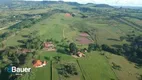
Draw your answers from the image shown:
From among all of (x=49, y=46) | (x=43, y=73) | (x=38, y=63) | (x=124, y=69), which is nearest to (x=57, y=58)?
(x=38, y=63)

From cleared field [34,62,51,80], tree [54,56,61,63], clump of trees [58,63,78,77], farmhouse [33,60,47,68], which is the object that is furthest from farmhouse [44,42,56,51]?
cleared field [34,62,51,80]

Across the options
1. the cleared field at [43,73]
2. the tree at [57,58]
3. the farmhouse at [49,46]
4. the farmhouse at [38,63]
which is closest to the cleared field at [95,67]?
the tree at [57,58]

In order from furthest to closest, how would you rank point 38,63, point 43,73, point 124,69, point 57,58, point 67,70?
point 57,58 → point 124,69 → point 38,63 → point 67,70 → point 43,73

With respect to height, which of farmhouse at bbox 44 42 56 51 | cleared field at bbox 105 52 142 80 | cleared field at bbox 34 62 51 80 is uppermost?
farmhouse at bbox 44 42 56 51

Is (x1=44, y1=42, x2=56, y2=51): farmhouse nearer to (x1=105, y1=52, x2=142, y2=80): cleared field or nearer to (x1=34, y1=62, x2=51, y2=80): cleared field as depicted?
(x1=34, y1=62, x2=51, y2=80): cleared field

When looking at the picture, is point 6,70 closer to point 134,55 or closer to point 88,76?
point 88,76

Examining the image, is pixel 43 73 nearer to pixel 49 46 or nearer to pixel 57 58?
pixel 57 58

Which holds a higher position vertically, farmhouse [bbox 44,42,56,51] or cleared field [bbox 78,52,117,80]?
farmhouse [bbox 44,42,56,51]
